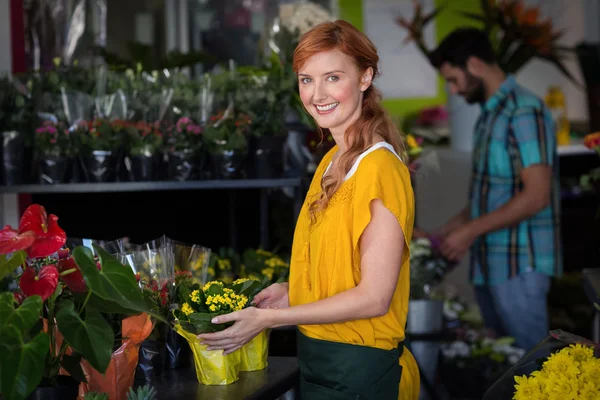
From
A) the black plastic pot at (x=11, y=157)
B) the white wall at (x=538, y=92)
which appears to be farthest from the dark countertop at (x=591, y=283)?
the white wall at (x=538, y=92)

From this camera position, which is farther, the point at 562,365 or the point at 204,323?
the point at 204,323

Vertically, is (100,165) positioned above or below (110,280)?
above

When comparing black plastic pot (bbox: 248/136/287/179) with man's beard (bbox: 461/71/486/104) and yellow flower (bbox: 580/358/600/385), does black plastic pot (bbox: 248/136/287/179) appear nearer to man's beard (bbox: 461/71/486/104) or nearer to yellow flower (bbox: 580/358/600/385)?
man's beard (bbox: 461/71/486/104)

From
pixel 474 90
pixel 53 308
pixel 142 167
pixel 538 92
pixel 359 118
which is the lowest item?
pixel 53 308

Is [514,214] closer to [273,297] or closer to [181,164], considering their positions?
[181,164]

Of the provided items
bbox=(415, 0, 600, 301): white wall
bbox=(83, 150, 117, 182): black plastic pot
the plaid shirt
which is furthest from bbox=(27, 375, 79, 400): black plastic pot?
bbox=(415, 0, 600, 301): white wall

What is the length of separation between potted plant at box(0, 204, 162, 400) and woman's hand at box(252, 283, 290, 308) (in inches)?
18.2

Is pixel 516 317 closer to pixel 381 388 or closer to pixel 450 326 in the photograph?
pixel 450 326

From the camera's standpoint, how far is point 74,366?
1.62 metres

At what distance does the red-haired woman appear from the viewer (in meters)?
1.79

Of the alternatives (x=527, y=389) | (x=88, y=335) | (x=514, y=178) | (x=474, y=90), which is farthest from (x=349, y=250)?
(x=474, y=90)

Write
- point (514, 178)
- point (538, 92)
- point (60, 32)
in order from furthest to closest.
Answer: point (538, 92) < point (60, 32) < point (514, 178)

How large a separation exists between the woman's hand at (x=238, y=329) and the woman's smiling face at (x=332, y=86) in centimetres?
44

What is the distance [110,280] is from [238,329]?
1.14 ft
